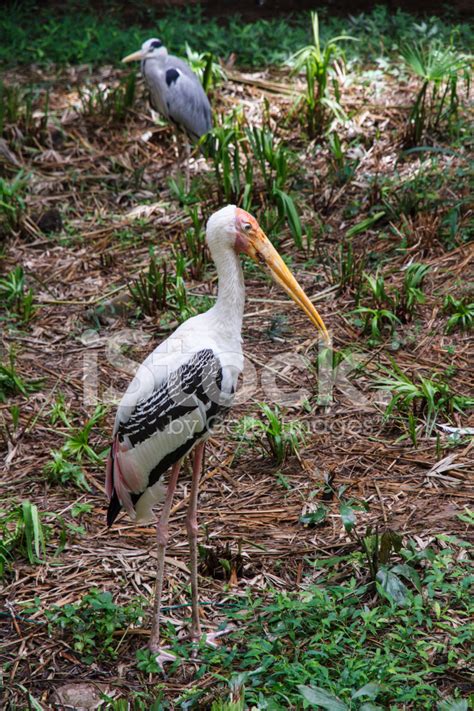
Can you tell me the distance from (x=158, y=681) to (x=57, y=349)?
8.27 ft

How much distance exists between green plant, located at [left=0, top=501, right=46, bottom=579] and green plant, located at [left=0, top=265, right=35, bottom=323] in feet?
6.05

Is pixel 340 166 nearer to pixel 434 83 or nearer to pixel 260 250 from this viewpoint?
pixel 434 83

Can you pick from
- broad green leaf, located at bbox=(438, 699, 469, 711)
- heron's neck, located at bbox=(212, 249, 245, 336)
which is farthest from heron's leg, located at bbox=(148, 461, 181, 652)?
broad green leaf, located at bbox=(438, 699, 469, 711)

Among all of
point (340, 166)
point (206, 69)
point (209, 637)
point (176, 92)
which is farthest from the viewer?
point (206, 69)

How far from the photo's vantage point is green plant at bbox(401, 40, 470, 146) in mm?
6844

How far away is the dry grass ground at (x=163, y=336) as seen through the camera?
3.82 meters

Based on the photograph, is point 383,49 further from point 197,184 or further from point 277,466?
point 277,466

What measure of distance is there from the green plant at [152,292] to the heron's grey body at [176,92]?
180cm

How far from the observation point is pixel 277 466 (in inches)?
176

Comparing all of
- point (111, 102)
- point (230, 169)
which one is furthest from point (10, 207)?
point (111, 102)

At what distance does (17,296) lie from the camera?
5.71 m

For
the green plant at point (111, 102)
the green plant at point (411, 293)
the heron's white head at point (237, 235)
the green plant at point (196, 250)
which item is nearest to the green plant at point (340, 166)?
the green plant at point (196, 250)

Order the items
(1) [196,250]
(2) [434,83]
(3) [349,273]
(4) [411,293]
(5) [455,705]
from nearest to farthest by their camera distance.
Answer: (5) [455,705] < (4) [411,293] < (3) [349,273] < (1) [196,250] < (2) [434,83]

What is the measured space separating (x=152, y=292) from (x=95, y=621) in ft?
8.02
